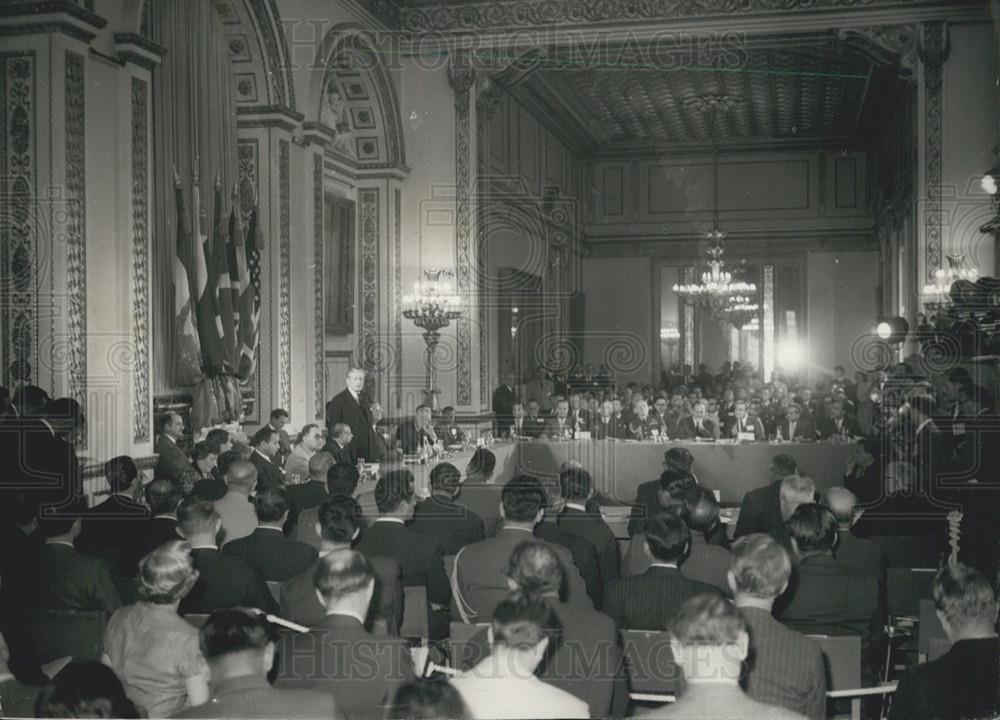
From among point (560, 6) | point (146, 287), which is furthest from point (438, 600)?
point (560, 6)

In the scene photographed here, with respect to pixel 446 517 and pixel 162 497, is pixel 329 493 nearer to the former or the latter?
pixel 446 517

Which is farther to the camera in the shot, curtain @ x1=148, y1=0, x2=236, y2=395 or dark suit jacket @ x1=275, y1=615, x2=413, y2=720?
curtain @ x1=148, y1=0, x2=236, y2=395

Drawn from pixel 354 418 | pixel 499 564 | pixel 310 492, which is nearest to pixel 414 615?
pixel 499 564

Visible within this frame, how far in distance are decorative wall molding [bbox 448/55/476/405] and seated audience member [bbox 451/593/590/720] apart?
9.10m

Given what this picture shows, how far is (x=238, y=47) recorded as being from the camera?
8.69 metres

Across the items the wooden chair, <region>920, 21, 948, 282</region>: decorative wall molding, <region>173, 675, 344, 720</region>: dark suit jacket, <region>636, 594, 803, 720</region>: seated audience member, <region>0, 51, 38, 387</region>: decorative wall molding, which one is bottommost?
the wooden chair

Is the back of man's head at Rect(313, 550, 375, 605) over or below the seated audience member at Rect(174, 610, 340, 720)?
over

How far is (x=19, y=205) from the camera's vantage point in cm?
561

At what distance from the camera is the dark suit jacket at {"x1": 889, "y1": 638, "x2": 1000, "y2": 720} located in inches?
102

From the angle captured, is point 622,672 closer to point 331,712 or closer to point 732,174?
point 331,712

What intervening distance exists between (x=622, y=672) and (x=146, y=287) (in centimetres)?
470

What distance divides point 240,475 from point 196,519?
1.23m

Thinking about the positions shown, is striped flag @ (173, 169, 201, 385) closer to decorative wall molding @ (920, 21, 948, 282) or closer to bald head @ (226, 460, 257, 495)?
bald head @ (226, 460, 257, 495)

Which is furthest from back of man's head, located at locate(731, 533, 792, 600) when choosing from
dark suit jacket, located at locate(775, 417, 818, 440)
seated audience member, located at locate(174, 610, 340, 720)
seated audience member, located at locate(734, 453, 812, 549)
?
dark suit jacket, located at locate(775, 417, 818, 440)
